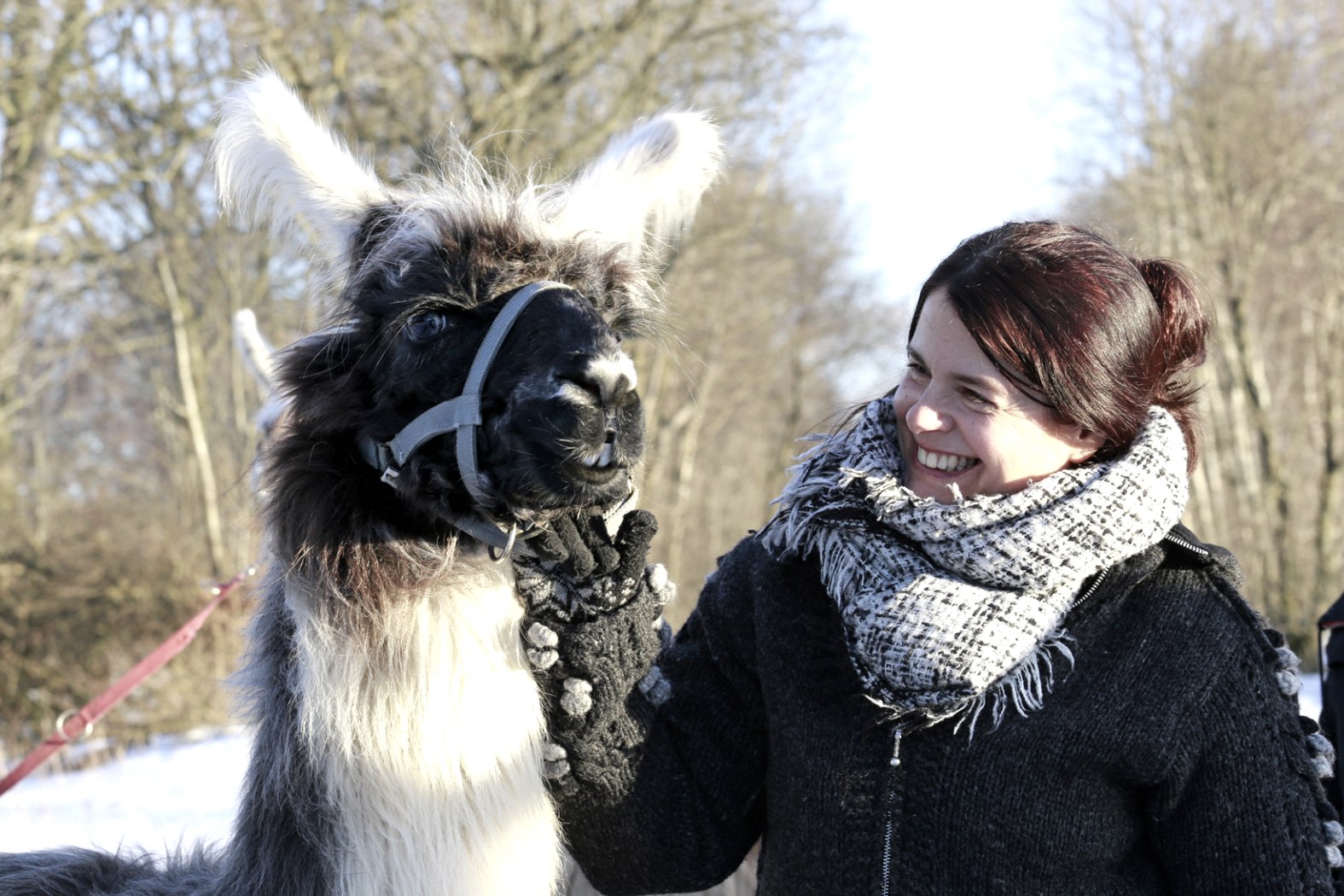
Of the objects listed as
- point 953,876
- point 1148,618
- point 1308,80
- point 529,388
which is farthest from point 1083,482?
point 1308,80

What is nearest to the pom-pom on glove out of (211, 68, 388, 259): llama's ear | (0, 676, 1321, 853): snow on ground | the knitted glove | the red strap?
the knitted glove

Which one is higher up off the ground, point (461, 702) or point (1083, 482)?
point (1083, 482)

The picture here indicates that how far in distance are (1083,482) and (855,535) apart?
0.36 metres

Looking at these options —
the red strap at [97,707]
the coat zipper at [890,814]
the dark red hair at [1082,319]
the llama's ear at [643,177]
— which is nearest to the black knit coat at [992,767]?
the coat zipper at [890,814]

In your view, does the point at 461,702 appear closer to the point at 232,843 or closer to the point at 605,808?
the point at 605,808

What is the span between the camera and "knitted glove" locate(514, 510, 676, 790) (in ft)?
5.57

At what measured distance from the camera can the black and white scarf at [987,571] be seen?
165 centimetres

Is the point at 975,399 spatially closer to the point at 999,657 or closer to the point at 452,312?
the point at 999,657

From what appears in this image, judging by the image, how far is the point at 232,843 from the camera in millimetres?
1822

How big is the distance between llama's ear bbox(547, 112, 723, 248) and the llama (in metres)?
0.13

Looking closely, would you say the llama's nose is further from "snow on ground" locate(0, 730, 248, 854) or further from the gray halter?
"snow on ground" locate(0, 730, 248, 854)

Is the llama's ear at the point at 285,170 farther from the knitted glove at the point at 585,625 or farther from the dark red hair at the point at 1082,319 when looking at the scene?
the dark red hair at the point at 1082,319

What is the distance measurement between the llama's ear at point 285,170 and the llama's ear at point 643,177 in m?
0.35

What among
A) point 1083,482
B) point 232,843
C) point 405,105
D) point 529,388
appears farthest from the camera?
point 405,105
